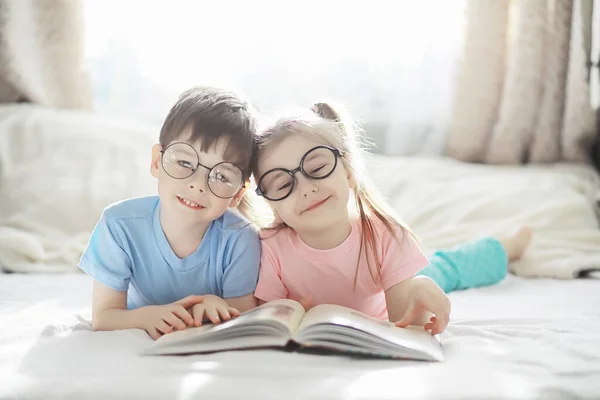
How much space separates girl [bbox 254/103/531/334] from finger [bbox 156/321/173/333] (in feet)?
0.73

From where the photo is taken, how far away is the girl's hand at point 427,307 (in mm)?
1017

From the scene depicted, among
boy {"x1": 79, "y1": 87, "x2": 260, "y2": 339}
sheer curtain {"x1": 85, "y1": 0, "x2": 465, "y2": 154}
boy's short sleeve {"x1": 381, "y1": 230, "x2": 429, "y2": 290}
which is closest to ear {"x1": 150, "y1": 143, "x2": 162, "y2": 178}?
boy {"x1": 79, "y1": 87, "x2": 260, "y2": 339}

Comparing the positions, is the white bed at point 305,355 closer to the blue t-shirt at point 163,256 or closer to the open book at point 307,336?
the open book at point 307,336

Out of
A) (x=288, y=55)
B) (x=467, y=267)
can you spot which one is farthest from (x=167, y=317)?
(x=288, y=55)

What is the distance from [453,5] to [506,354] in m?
1.82

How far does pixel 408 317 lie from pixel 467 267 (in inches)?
24.5

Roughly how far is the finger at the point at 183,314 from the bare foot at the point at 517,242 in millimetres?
1009

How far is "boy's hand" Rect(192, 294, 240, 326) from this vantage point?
1015 mm

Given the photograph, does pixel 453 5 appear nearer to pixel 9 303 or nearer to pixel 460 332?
pixel 460 332

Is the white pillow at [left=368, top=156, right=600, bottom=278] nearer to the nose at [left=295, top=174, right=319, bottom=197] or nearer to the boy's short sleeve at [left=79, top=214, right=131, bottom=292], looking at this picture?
the nose at [left=295, top=174, right=319, bottom=197]

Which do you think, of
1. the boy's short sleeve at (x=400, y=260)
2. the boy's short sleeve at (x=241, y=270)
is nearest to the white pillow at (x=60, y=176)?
the boy's short sleeve at (x=241, y=270)

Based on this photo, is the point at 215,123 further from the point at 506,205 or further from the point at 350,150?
the point at 506,205

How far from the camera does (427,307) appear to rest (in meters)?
1.04

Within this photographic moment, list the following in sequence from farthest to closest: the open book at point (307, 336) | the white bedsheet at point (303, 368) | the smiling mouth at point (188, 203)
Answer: the smiling mouth at point (188, 203) → the open book at point (307, 336) → the white bedsheet at point (303, 368)
